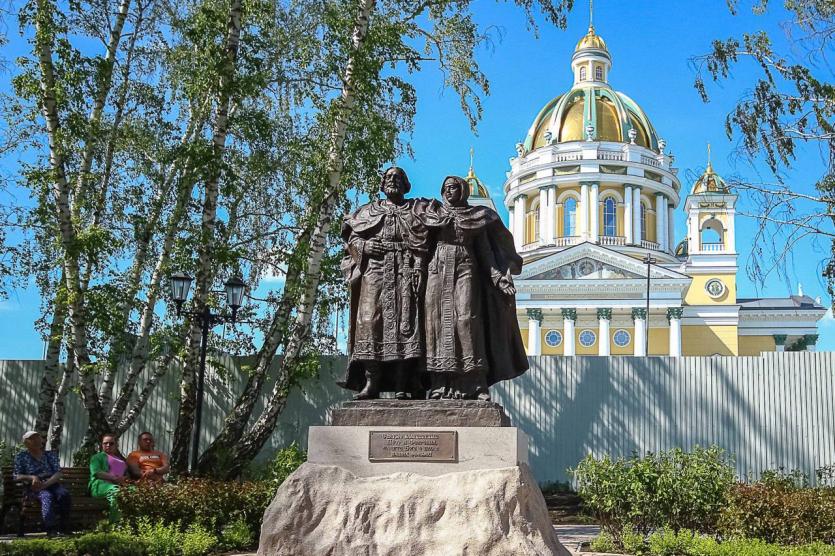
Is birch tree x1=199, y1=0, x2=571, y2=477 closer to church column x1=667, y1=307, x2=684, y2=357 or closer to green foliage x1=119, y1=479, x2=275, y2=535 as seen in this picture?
green foliage x1=119, y1=479, x2=275, y2=535

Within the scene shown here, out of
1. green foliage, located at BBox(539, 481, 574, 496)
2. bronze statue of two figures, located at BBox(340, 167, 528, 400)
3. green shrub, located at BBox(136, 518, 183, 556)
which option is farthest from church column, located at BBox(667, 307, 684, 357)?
bronze statue of two figures, located at BBox(340, 167, 528, 400)

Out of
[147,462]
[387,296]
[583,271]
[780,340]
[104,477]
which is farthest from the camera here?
[780,340]

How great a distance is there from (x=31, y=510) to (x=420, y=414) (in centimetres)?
501

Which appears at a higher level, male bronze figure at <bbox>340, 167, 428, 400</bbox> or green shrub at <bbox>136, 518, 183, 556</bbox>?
male bronze figure at <bbox>340, 167, 428, 400</bbox>

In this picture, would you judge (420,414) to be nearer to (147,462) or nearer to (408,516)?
(408,516)

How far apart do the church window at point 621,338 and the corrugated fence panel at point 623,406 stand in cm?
3377

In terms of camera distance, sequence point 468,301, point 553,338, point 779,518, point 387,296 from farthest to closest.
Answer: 1. point 553,338
2. point 779,518
3. point 387,296
4. point 468,301

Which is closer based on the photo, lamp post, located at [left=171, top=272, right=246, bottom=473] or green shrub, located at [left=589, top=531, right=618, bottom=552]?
green shrub, located at [left=589, top=531, right=618, bottom=552]

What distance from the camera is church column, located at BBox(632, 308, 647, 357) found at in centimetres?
4681

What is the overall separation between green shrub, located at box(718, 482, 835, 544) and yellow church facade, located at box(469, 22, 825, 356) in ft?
117

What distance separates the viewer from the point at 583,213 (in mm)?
54781

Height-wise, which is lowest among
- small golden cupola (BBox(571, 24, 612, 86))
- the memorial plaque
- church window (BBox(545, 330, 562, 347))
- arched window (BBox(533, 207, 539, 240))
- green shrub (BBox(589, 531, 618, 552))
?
green shrub (BBox(589, 531, 618, 552))

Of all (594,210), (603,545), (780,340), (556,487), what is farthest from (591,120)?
(603,545)

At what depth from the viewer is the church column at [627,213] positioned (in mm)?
54344
